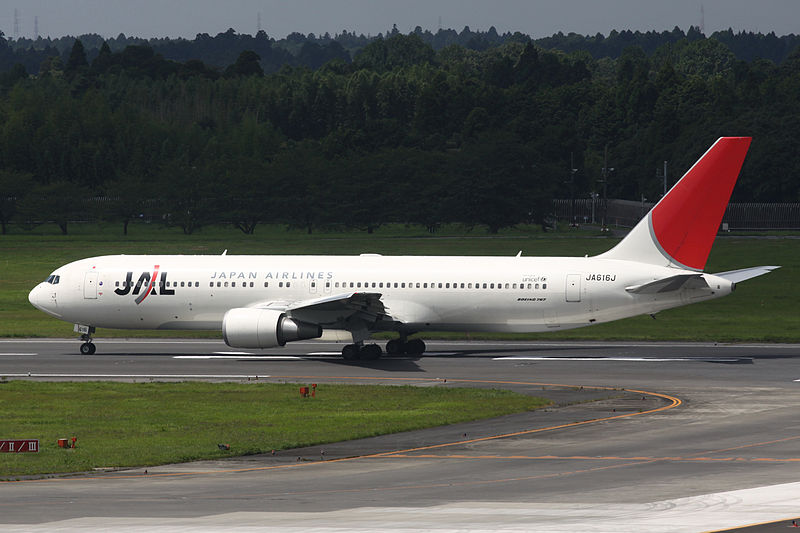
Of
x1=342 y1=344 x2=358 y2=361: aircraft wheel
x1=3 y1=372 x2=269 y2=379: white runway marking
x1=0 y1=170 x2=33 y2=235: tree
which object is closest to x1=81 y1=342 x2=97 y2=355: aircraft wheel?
x1=3 y1=372 x2=269 y2=379: white runway marking

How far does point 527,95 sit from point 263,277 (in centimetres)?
12649

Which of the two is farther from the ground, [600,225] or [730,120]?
[730,120]

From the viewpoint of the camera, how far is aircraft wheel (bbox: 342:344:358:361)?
157ft

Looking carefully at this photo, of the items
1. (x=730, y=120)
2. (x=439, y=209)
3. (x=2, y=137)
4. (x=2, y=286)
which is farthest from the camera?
(x=2, y=137)

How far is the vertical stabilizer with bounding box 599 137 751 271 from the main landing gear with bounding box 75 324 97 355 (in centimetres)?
2377

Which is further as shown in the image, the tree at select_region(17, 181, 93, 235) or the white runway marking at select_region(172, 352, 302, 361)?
the tree at select_region(17, 181, 93, 235)

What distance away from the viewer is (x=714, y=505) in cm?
2123

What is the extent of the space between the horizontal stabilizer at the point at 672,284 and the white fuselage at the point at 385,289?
11.2 inches

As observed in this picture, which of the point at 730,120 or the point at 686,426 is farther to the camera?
the point at 730,120

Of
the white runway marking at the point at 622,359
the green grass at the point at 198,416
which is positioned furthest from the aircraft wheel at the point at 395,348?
the green grass at the point at 198,416

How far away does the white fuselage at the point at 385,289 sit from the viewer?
47.8 meters

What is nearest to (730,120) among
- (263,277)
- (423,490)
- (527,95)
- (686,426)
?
(527,95)

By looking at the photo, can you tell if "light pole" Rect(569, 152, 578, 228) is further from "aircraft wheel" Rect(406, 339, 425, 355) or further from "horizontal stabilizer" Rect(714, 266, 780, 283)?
"aircraft wheel" Rect(406, 339, 425, 355)

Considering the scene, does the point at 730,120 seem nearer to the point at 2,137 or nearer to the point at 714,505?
the point at 2,137
